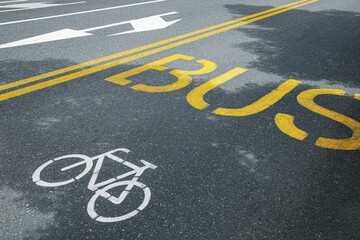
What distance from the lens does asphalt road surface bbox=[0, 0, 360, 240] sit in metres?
→ 2.58

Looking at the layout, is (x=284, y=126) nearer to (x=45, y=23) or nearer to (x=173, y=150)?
(x=173, y=150)

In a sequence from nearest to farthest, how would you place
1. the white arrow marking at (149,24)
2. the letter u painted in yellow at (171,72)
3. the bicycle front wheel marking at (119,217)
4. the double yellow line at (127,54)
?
the bicycle front wheel marking at (119,217) → the double yellow line at (127,54) → the letter u painted in yellow at (171,72) → the white arrow marking at (149,24)

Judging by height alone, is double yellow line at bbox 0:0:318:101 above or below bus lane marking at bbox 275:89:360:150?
above

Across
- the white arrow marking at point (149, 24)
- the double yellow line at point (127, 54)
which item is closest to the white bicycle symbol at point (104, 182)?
the double yellow line at point (127, 54)

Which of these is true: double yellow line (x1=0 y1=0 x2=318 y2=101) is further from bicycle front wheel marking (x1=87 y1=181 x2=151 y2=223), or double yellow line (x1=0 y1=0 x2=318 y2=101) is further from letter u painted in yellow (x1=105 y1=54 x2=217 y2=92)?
bicycle front wheel marking (x1=87 y1=181 x2=151 y2=223)

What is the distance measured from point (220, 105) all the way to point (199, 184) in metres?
1.73

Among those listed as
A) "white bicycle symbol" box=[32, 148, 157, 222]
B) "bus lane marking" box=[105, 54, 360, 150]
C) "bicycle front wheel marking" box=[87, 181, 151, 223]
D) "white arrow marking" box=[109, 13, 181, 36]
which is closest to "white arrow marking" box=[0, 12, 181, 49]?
"white arrow marking" box=[109, 13, 181, 36]

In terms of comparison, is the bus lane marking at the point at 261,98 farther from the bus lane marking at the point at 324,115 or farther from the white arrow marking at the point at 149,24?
the white arrow marking at the point at 149,24

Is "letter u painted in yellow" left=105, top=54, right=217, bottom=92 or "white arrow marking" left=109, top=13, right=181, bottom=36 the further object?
"white arrow marking" left=109, top=13, right=181, bottom=36

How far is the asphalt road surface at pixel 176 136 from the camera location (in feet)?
8.47

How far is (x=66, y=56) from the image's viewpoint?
19.7 ft

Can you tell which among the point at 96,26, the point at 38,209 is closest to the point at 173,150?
the point at 38,209

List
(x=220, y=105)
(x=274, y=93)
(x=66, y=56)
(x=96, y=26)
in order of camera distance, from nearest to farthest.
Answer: (x=220, y=105), (x=274, y=93), (x=66, y=56), (x=96, y=26)

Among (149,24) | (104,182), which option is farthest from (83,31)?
(104,182)
